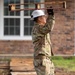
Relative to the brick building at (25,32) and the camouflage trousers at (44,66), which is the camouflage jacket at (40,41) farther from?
the brick building at (25,32)

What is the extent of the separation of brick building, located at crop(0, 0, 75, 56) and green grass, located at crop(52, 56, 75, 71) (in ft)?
1.83

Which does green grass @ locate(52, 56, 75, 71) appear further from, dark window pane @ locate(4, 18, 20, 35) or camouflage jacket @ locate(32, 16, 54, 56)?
camouflage jacket @ locate(32, 16, 54, 56)

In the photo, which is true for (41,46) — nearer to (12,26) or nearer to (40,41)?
(40,41)

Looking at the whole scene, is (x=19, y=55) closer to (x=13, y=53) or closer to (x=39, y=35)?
(x=13, y=53)

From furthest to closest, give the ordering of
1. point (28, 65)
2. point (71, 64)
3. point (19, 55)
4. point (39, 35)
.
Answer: point (19, 55) → point (71, 64) → point (28, 65) → point (39, 35)

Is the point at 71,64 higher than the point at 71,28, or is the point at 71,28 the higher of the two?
the point at 71,28

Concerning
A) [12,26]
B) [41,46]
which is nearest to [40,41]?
[41,46]

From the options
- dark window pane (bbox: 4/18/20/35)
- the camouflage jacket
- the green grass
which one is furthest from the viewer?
dark window pane (bbox: 4/18/20/35)

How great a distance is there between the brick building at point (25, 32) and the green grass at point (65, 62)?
0.56m

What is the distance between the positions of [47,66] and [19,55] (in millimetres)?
8190

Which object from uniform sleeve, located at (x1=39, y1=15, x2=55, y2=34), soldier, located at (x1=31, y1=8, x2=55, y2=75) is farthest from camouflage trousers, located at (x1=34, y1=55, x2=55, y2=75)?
uniform sleeve, located at (x1=39, y1=15, x2=55, y2=34)

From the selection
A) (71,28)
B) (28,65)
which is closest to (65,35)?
(71,28)

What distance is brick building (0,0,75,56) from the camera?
52.5ft

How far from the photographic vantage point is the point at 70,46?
16.1 meters
